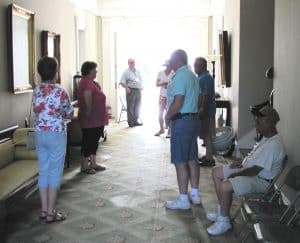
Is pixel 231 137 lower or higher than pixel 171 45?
lower

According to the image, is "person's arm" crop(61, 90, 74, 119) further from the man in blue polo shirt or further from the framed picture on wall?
the framed picture on wall

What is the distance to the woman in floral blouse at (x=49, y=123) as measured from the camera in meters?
4.07

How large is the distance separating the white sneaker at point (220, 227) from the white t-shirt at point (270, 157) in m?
0.55

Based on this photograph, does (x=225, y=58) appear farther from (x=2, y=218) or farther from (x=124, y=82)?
(x=2, y=218)

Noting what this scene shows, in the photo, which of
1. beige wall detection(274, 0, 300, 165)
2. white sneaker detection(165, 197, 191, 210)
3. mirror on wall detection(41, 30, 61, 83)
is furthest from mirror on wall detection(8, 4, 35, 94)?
beige wall detection(274, 0, 300, 165)

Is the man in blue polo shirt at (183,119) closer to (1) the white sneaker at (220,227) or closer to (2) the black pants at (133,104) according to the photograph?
(1) the white sneaker at (220,227)

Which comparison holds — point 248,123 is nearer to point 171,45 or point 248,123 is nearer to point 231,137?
point 231,137

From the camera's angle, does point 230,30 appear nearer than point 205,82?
→ No

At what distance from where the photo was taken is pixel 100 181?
5.80 meters

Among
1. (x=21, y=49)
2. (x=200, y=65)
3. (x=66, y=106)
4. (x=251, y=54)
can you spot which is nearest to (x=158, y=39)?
(x=251, y=54)

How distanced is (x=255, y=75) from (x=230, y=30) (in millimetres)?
1572

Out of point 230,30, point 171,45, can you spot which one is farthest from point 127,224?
point 171,45

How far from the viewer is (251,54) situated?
693 cm

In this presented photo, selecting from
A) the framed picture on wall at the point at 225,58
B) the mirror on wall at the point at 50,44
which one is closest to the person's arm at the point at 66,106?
the mirror on wall at the point at 50,44
